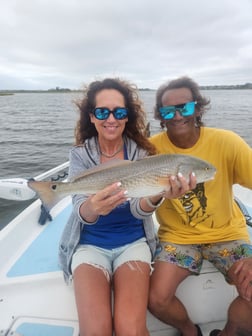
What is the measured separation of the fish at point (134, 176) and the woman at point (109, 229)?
102 millimetres

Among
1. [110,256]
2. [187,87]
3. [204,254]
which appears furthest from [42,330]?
[187,87]

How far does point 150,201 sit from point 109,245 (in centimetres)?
58

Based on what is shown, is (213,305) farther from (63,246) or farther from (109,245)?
(63,246)

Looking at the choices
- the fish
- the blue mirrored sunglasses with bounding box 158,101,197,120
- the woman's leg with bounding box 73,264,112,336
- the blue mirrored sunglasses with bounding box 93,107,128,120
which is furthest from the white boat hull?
the blue mirrored sunglasses with bounding box 93,107,128,120

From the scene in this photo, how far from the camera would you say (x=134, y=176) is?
2.59 m

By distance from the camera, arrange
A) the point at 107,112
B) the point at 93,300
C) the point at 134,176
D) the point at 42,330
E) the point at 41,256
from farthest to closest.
→ the point at 41,256, the point at 107,112, the point at 42,330, the point at 134,176, the point at 93,300

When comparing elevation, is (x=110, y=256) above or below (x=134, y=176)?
below

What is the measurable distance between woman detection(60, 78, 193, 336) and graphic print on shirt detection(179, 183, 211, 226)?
1.24ft

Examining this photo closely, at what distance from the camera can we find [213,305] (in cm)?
301

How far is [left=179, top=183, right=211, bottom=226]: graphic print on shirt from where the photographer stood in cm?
305

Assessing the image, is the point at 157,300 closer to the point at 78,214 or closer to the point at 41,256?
the point at 78,214

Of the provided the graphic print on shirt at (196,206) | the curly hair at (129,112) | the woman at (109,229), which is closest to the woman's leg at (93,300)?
the woman at (109,229)

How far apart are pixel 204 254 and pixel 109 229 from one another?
3.12ft

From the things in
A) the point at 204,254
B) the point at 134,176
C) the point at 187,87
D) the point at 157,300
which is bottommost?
the point at 157,300
